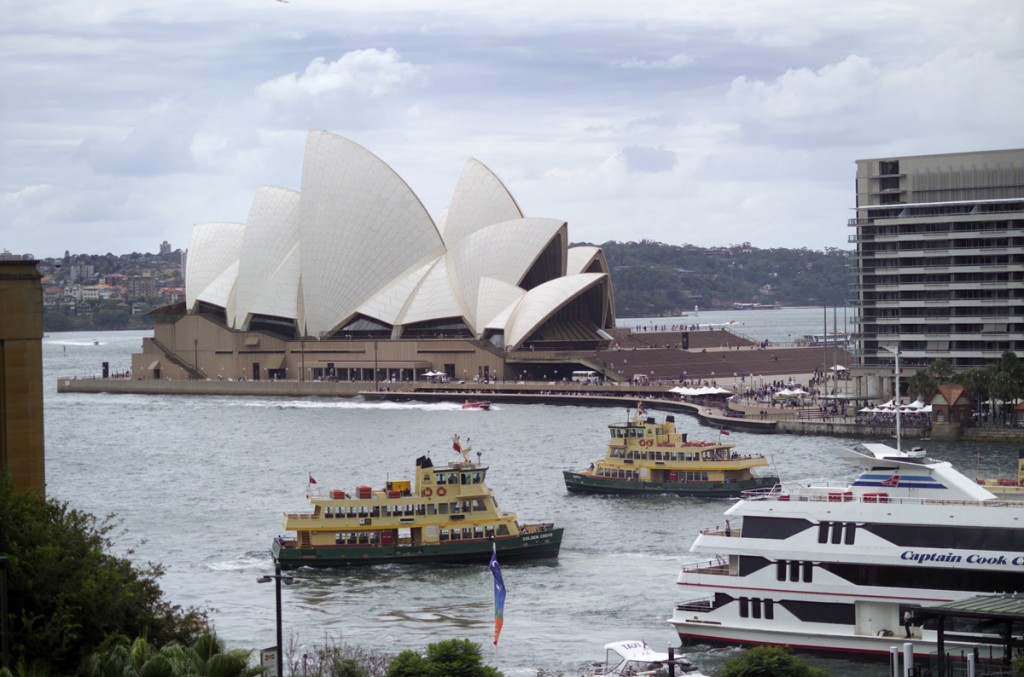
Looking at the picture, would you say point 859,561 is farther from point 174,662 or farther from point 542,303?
point 542,303

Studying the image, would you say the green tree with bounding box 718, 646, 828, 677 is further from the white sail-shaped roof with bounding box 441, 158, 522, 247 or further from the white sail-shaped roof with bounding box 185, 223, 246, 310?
the white sail-shaped roof with bounding box 185, 223, 246, 310

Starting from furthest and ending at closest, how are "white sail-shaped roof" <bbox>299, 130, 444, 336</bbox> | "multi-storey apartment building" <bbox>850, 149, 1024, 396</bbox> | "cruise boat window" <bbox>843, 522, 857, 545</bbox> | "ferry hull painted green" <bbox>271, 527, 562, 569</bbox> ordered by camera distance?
"white sail-shaped roof" <bbox>299, 130, 444, 336</bbox>, "multi-storey apartment building" <bbox>850, 149, 1024, 396</bbox>, "ferry hull painted green" <bbox>271, 527, 562, 569</bbox>, "cruise boat window" <bbox>843, 522, 857, 545</bbox>

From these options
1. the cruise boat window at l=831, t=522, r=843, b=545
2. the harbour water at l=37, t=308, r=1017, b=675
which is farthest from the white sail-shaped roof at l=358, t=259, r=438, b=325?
the cruise boat window at l=831, t=522, r=843, b=545

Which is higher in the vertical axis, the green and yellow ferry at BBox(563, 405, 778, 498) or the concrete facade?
the concrete facade

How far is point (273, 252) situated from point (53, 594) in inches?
2938

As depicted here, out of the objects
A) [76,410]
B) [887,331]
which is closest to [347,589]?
[887,331]

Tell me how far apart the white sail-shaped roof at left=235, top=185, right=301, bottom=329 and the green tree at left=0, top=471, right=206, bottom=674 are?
72.9 metres

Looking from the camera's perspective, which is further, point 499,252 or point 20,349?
point 499,252

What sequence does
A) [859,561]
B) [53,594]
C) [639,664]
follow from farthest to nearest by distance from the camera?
[859,561] → [639,664] → [53,594]

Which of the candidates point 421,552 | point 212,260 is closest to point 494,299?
point 212,260

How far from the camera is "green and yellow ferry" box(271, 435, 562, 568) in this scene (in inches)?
1281

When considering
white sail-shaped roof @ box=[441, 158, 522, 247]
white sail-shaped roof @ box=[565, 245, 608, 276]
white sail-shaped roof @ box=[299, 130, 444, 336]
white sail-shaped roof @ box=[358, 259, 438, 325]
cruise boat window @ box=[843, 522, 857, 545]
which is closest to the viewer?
cruise boat window @ box=[843, 522, 857, 545]

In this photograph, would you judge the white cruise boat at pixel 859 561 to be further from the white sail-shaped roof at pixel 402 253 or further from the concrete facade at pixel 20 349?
the white sail-shaped roof at pixel 402 253

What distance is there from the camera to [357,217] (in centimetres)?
8681
